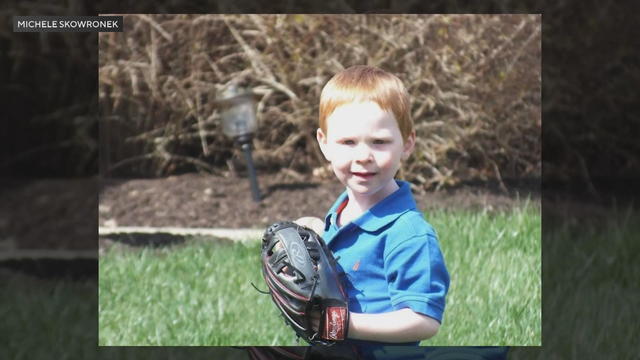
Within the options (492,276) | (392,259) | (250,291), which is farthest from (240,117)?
(392,259)

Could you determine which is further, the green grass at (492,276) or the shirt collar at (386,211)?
the green grass at (492,276)

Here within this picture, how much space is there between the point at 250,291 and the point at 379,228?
883 mm

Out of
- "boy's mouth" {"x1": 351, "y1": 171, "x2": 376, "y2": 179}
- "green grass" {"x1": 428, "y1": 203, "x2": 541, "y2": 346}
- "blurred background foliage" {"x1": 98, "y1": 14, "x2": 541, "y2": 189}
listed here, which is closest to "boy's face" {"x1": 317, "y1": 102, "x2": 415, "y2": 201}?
"boy's mouth" {"x1": 351, "y1": 171, "x2": 376, "y2": 179}

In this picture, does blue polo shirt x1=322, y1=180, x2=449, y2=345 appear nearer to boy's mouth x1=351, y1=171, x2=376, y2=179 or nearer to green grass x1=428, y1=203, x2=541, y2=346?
boy's mouth x1=351, y1=171, x2=376, y2=179

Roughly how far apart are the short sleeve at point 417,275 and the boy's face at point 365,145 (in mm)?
167

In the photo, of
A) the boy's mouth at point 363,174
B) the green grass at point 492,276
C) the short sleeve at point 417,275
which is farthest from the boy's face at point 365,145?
the green grass at point 492,276

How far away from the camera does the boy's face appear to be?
2303 millimetres

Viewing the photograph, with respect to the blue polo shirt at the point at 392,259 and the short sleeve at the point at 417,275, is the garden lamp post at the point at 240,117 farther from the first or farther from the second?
the short sleeve at the point at 417,275

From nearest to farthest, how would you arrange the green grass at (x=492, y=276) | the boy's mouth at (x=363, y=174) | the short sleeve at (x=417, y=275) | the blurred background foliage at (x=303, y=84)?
the short sleeve at (x=417, y=275) → the boy's mouth at (x=363, y=174) → the green grass at (x=492, y=276) → the blurred background foliage at (x=303, y=84)

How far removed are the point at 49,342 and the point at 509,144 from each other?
5.47ft

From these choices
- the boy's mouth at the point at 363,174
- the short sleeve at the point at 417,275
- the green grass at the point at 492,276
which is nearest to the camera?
the short sleeve at the point at 417,275

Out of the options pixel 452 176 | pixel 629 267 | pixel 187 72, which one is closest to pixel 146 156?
pixel 187 72

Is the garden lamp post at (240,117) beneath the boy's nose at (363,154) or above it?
above

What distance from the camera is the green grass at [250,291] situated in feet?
9.74
